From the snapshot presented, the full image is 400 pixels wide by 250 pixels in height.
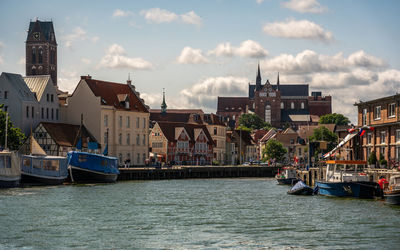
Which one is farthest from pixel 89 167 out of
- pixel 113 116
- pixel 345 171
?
pixel 345 171

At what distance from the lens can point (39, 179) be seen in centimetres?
7556

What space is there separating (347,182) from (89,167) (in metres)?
31.9

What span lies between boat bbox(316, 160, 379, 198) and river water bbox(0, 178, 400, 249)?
1.60 meters

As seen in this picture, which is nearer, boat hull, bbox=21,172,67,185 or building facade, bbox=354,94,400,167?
building facade, bbox=354,94,400,167

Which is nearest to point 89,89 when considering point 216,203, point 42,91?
point 42,91

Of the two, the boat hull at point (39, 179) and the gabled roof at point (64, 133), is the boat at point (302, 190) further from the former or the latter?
the gabled roof at point (64, 133)

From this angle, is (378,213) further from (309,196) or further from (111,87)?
(111,87)

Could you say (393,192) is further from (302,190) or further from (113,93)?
(113,93)

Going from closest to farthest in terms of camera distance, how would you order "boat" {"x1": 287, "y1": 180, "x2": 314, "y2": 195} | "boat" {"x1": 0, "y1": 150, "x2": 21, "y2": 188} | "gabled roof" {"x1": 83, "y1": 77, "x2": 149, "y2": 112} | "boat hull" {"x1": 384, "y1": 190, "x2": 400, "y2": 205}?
"boat hull" {"x1": 384, "y1": 190, "x2": 400, "y2": 205} < "boat" {"x1": 287, "y1": 180, "x2": 314, "y2": 195} < "boat" {"x1": 0, "y1": 150, "x2": 21, "y2": 188} < "gabled roof" {"x1": 83, "y1": 77, "x2": 149, "y2": 112}

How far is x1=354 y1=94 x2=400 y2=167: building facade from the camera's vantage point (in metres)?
70.4

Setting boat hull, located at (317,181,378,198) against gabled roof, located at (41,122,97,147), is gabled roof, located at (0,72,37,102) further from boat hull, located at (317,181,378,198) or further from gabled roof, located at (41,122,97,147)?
boat hull, located at (317,181,378,198)

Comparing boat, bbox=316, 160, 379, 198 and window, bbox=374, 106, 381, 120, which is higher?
window, bbox=374, 106, 381, 120

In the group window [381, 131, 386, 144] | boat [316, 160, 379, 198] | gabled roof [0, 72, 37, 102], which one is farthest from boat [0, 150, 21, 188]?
gabled roof [0, 72, 37, 102]

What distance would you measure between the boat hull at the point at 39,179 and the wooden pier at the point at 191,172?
18.2 meters
